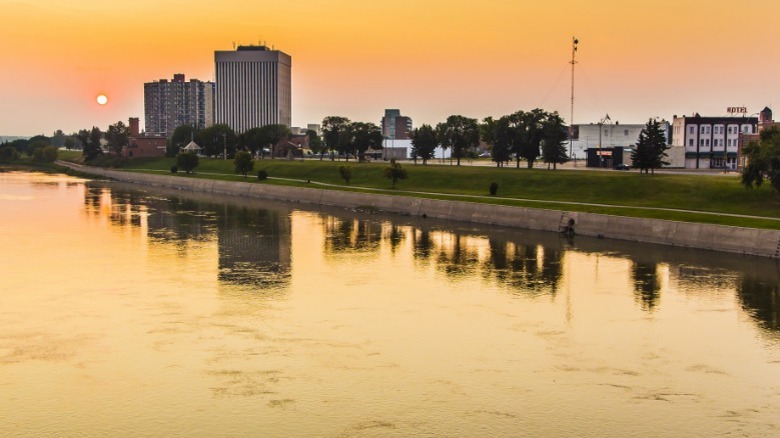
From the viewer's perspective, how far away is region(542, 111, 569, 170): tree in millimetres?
114062

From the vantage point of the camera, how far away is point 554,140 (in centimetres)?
11544

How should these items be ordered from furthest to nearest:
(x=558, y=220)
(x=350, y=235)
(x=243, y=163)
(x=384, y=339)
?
(x=243, y=163) < (x=558, y=220) < (x=350, y=235) < (x=384, y=339)

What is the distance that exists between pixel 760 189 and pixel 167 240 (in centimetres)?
5241

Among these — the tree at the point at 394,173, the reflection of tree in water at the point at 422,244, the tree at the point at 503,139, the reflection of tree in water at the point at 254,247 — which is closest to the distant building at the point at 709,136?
the tree at the point at 503,139

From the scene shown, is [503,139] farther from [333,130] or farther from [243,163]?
[333,130]

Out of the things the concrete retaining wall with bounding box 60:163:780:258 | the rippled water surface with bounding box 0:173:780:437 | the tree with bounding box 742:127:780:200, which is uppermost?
the tree with bounding box 742:127:780:200

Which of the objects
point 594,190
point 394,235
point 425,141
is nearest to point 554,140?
point 594,190

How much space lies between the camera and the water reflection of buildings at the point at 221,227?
53.4 m

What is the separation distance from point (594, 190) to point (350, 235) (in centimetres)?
3016

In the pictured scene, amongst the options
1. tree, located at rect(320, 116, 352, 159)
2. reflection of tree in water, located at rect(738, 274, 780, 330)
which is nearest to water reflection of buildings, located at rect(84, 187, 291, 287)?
reflection of tree in water, located at rect(738, 274, 780, 330)

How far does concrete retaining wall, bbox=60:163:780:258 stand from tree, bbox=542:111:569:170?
29.8 metres

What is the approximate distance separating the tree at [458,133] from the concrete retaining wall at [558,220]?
1492 inches

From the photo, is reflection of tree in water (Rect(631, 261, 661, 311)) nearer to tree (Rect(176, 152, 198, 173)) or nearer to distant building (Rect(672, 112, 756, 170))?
distant building (Rect(672, 112, 756, 170))

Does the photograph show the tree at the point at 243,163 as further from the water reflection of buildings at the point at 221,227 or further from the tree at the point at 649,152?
the tree at the point at 649,152
